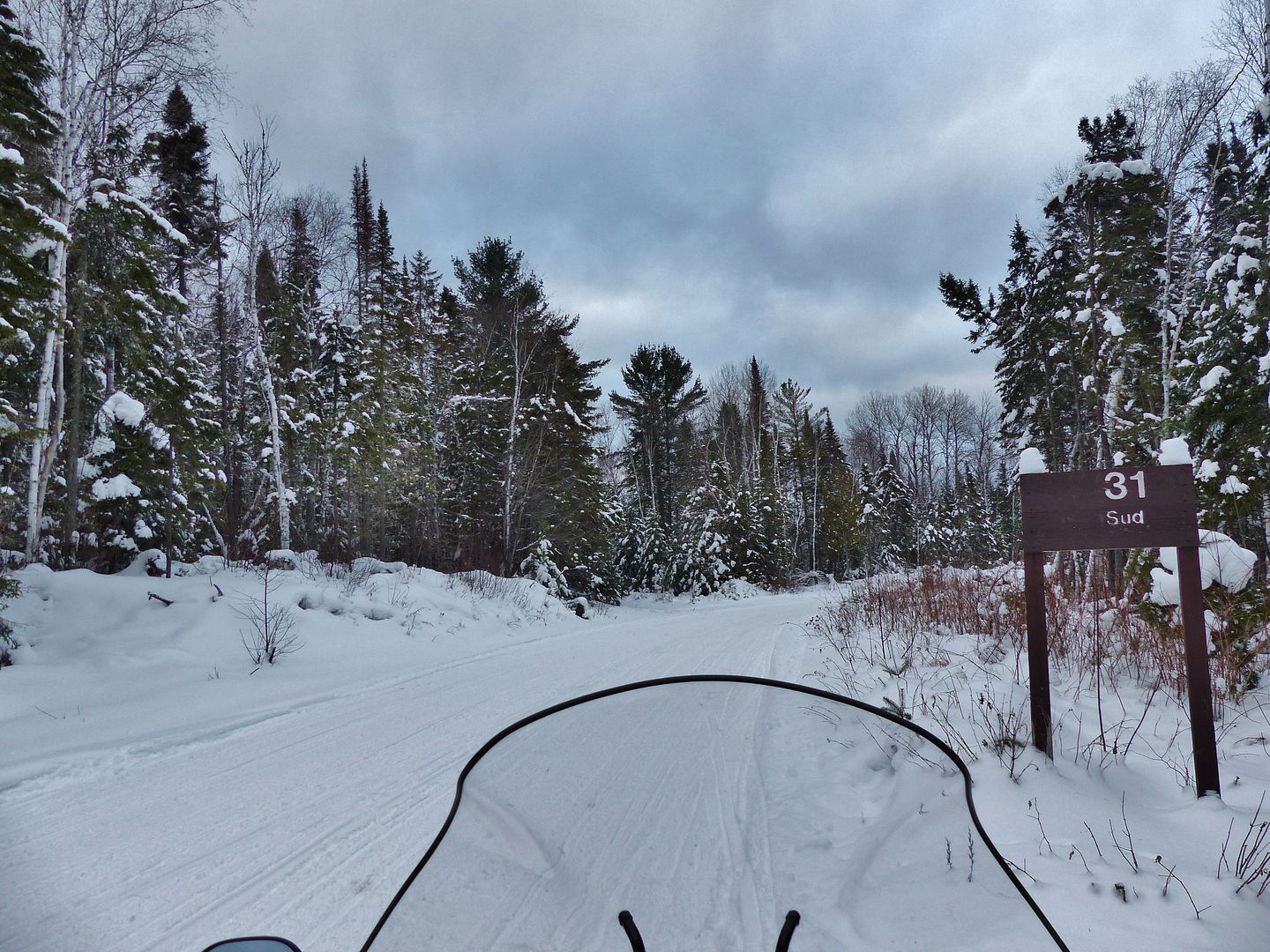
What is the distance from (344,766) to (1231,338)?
32.6 ft

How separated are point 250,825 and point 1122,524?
4.59 m

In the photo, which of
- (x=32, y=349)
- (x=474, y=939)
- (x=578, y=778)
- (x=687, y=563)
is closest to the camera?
(x=474, y=939)

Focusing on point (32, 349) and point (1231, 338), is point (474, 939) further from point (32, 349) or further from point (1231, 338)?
point (32, 349)

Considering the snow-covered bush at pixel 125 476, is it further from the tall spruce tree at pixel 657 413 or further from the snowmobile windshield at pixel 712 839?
the tall spruce tree at pixel 657 413

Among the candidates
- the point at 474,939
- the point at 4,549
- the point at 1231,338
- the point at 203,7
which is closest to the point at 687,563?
the point at 1231,338

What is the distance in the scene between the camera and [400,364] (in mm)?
17250

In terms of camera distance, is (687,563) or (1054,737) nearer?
(1054,737)

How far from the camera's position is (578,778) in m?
1.26

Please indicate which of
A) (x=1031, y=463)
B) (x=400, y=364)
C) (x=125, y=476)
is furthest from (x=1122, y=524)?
(x=400, y=364)

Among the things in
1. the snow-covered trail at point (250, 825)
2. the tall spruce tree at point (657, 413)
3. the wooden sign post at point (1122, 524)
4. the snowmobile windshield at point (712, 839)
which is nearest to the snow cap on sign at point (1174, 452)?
the wooden sign post at point (1122, 524)

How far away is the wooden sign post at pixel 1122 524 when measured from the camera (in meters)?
2.85

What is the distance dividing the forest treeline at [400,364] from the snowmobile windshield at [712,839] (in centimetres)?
730

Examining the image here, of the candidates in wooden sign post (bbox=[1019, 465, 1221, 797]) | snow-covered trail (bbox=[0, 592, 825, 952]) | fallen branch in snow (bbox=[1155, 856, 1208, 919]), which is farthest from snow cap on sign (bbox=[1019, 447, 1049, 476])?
snow-covered trail (bbox=[0, 592, 825, 952])

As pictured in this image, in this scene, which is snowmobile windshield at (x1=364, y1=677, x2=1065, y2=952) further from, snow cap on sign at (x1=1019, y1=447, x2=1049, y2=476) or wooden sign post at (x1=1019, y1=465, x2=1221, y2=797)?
snow cap on sign at (x1=1019, y1=447, x2=1049, y2=476)
